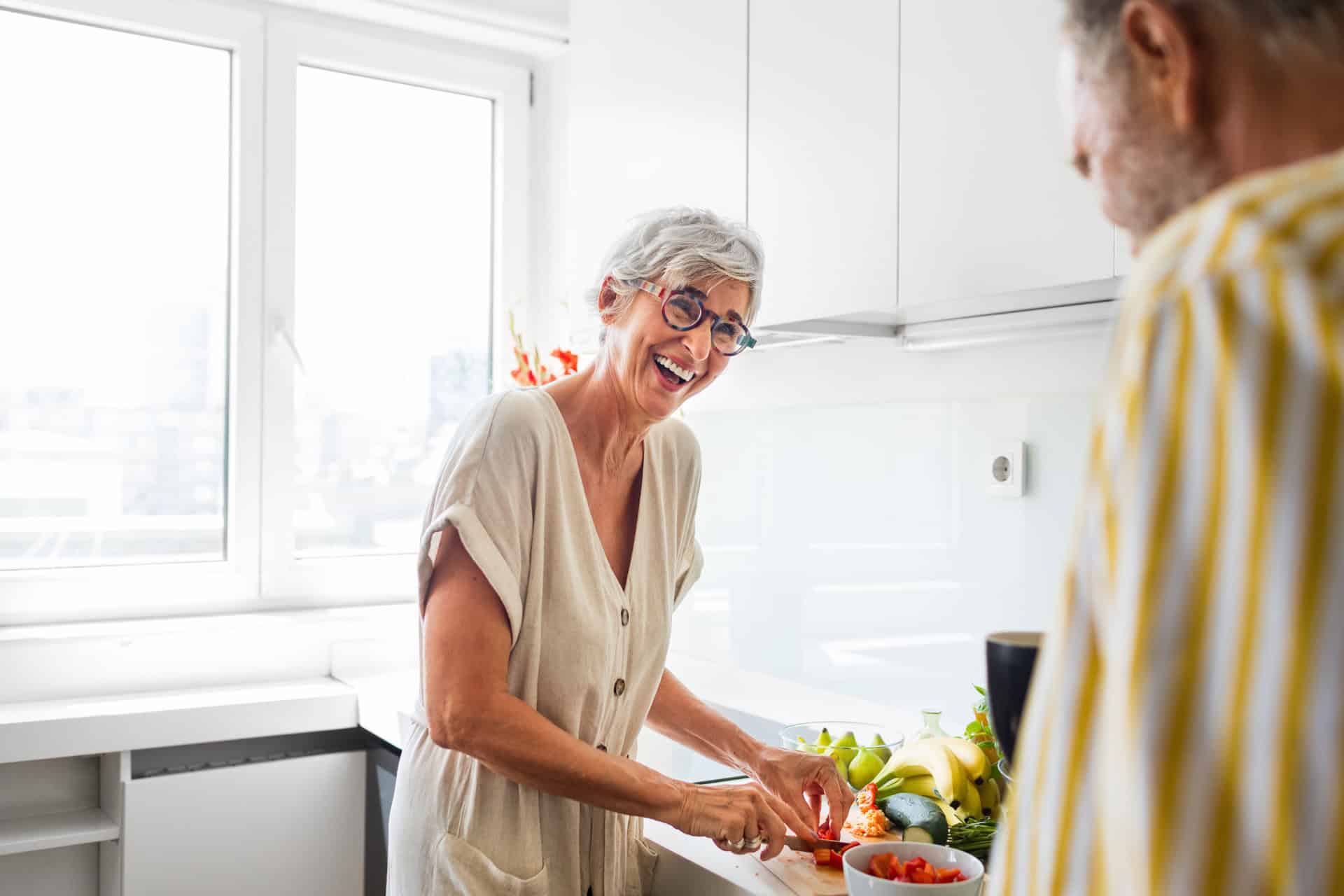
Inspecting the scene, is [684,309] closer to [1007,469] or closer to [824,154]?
[824,154]

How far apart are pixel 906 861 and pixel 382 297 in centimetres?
212

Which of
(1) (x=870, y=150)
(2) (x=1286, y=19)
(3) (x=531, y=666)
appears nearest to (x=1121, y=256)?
(1) (x=870, y=150)

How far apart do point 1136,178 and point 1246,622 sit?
8.2 inches

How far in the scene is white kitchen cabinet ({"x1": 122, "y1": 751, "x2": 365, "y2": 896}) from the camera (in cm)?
212

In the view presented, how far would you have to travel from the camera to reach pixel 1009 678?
765 millimetres

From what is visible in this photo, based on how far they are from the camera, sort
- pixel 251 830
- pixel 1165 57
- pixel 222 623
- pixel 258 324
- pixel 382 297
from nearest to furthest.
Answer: pixel 1165 57 → pixel 251 830 → pixel 222 623 → pixel 258 324 → pixel 382 297

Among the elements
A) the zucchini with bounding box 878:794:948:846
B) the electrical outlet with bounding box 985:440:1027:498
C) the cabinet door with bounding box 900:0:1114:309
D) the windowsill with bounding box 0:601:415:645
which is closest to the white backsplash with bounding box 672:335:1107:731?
the electrical outlet with bounding box 985:440:1027:498

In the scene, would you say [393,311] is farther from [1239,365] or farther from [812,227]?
[1239,365]

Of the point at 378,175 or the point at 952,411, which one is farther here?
the point at 378,175

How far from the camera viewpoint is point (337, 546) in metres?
2.75

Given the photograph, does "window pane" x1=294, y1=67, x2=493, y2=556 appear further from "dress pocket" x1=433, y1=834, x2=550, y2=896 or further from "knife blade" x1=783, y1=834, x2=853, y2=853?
"knife blade" x1=783, y1=834, x2=853, y2=853

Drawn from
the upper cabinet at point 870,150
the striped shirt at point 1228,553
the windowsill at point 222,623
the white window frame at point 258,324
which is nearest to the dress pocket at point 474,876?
the upper cabinet at point 870,150

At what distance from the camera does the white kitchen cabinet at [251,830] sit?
2119 millimetres

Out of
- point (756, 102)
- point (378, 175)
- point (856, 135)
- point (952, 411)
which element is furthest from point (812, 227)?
point (378, 175)
